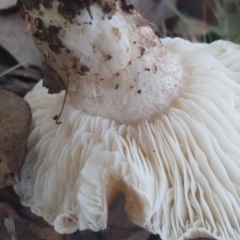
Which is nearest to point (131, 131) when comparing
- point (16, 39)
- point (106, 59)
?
point (106, 59)

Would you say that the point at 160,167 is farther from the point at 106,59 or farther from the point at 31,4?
the point at 31,4

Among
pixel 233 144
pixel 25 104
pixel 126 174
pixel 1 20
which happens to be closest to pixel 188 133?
pixel 233 144

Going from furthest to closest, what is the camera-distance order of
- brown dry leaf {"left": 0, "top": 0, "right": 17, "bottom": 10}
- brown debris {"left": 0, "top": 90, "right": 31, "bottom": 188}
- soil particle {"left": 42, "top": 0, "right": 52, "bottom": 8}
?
brown dry leaf {"left": 0, "top": 0, "right": 17, "bottom": 10} → brown debris {"left": 0, "top": 90, "right": 31, "bottom": 188} → soil particle {"left": 42, "top": 0, "right": 52, "bottom": 8}

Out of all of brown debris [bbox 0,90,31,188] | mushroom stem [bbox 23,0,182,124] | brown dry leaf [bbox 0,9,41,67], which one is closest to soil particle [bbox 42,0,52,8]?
mushroom stem [bbox 23,0,182,124]

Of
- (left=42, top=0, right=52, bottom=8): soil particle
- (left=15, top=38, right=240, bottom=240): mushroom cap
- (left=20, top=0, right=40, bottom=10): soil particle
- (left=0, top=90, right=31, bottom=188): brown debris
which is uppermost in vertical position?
(left=42, top=0, right=52, bottom=8): soil particle

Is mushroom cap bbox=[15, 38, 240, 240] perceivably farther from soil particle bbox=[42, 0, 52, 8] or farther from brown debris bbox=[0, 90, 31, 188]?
soil particle bbox=[42, 0, 52, 8]
